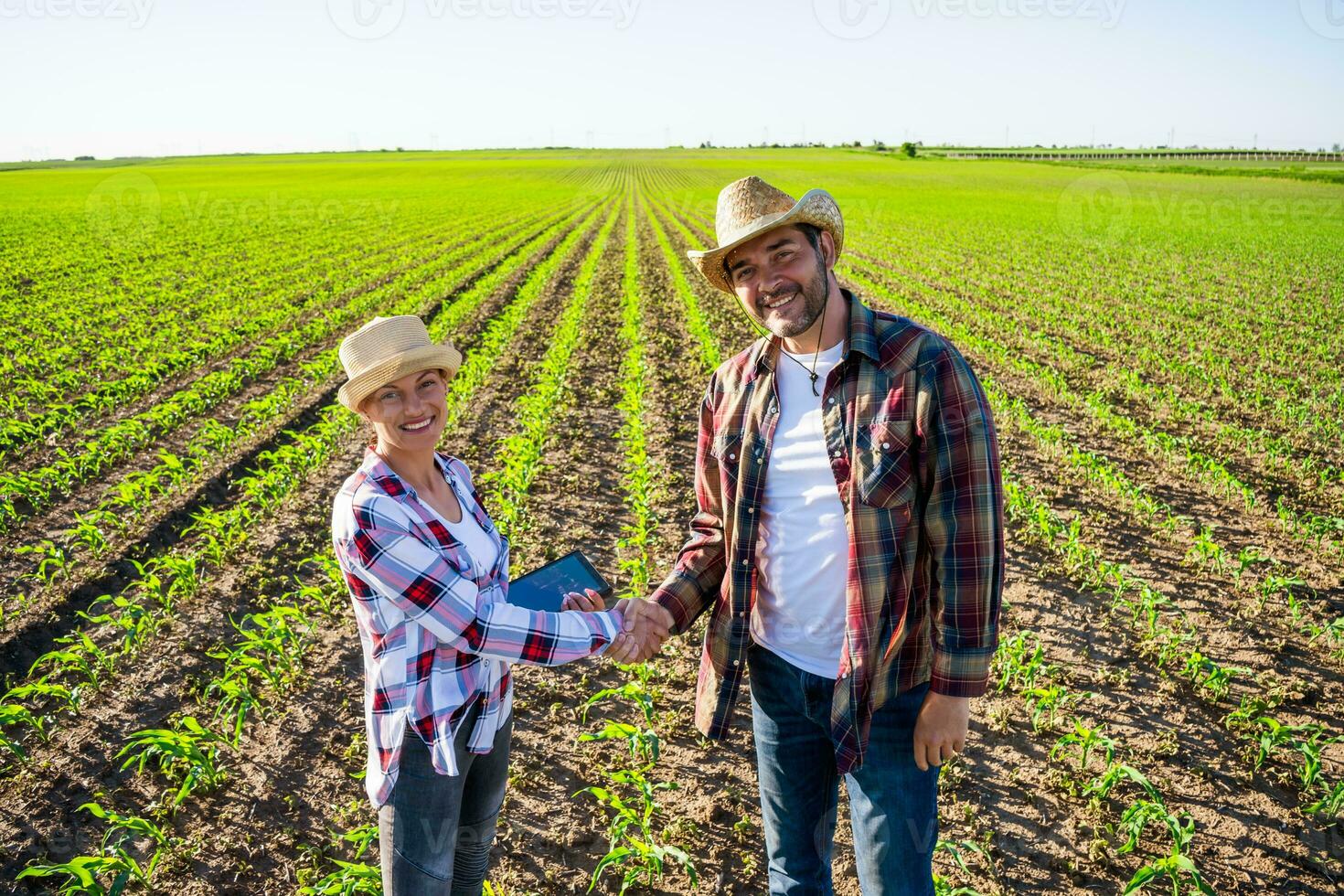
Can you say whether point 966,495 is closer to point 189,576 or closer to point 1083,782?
point 1083,782

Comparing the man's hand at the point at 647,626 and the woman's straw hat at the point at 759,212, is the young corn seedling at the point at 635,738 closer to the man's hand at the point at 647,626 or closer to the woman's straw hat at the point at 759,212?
the man's hand at the point at 647,626

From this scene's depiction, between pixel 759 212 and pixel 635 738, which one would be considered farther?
pixel 635 738

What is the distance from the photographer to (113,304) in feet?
53.2

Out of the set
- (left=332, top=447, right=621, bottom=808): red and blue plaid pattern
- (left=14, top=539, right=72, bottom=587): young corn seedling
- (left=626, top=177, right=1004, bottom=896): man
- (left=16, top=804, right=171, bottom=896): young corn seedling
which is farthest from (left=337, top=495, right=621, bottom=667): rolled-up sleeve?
(left=14, top=539, right=72, bottom=587): young corn seedling

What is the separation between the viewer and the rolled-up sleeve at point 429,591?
2057 millimetres

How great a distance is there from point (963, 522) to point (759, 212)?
3.21 feet

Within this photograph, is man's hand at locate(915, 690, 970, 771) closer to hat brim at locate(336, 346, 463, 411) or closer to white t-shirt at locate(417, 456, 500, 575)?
white t-shirt at locate(417, 456, 500, 575)

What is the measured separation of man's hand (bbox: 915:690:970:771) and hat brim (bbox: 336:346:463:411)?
1.53m

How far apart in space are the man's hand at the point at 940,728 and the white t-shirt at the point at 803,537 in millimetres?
252

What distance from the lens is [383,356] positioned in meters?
2.24

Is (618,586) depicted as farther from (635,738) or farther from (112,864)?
(112,864)

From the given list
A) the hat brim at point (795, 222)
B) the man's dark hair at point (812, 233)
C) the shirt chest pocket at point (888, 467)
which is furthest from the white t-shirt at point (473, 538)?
the man's dark hair at point (812, 233)

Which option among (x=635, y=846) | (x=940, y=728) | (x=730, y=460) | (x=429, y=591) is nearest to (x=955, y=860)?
(x=635, y=846)

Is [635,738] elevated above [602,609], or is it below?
below
